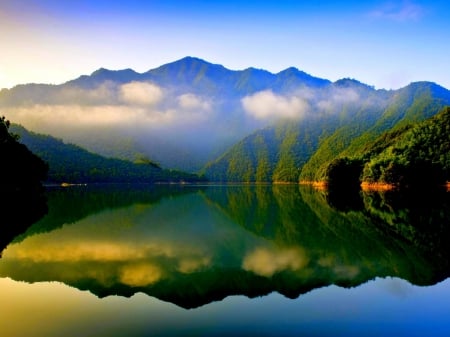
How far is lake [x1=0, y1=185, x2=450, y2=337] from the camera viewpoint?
13.0m

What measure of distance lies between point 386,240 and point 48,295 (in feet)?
66.8

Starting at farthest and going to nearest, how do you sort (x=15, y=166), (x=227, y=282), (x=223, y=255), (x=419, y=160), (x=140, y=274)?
(x=419, y=160) → (x=15, y=166) → (x=223, y=255) → (x=140, y=274) → (x=227, y=282)

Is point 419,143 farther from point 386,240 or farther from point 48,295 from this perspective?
point 48,295

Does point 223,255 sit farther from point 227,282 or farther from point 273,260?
point 227,282

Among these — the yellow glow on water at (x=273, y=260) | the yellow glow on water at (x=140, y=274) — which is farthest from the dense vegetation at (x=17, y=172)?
the yellow glow on water at (x=140, y=274)

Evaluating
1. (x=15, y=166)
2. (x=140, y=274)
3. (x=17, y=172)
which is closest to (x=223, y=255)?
(x=140, y=274)

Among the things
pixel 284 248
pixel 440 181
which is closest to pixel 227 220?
pixel 284 248

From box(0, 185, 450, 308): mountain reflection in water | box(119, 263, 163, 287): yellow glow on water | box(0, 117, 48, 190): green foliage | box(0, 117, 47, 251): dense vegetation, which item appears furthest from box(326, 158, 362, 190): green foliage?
box(119, 263, 163, 287): yellow glow on water

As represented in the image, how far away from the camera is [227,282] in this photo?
58.4 feet

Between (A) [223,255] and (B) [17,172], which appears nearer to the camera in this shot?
(A) [223,255]

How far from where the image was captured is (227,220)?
136 ft

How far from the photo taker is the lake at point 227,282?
1298 cm

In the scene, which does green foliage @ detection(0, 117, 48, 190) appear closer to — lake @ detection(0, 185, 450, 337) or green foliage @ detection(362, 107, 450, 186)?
lake @ detection(0, 185, 450, 337)

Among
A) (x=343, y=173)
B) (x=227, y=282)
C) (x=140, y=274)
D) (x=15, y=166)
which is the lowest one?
(x=140, y=274)
